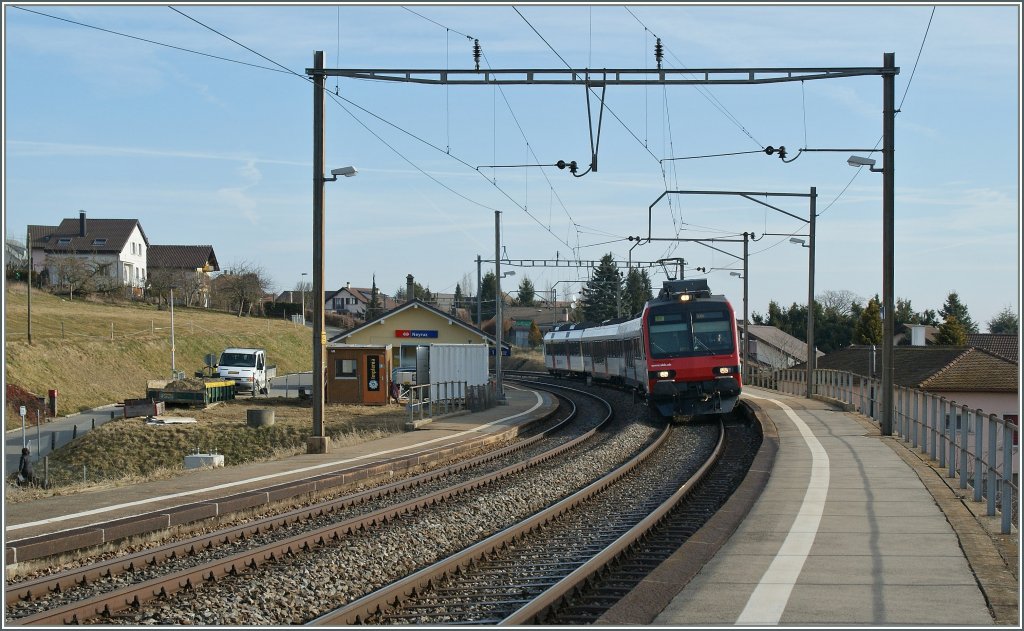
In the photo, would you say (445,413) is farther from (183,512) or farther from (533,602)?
(533,602)

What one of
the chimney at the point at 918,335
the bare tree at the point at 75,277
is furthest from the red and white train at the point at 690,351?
the bare tree at the point at 75,277

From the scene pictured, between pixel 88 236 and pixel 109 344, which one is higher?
pixel 88 236

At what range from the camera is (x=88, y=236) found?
296 feet

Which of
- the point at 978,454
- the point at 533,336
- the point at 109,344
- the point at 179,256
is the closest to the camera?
the point at 978,454

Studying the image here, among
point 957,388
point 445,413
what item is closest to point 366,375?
point 445,413

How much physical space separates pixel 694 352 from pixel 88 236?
75272mm

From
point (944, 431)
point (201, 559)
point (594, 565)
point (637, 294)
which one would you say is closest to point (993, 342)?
point (637, 294)

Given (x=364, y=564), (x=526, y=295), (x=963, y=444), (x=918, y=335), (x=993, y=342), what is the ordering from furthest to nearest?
(x=526, y=295) < (x=993, y=342) < (x=918, y=335) < (x=963, y=444) < (x=364, y=564)

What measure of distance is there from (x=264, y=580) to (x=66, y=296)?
74014mm

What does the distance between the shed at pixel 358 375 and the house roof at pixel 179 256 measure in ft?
220

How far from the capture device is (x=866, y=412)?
28469 millimetres

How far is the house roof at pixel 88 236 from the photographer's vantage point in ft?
291

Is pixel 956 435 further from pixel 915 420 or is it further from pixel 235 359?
pixel 235 359

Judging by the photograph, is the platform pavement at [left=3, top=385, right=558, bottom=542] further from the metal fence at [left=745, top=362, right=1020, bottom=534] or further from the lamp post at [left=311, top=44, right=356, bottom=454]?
the metal fence at [left=745, top=362, right=1020, bottom=534]
